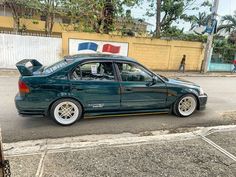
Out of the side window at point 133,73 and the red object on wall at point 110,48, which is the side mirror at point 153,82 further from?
the red object on wall at point 110,48

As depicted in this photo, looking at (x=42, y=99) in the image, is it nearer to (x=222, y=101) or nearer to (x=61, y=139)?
(x=61, y=139)

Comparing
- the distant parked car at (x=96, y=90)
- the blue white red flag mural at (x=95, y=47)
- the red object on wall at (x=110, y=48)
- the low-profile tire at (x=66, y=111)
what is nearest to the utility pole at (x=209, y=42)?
the blue white red flag mural at (x=95, y=47)

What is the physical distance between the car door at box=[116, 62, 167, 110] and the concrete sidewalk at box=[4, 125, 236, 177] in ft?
3.24

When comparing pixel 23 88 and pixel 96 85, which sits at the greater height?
pixel 96 85

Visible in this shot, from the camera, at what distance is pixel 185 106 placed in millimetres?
5660

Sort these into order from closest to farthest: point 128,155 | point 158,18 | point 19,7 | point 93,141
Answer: point 128,155 < point 93,141 < point 158,18 < point 19,7

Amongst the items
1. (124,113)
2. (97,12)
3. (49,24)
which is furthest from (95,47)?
(124,113)

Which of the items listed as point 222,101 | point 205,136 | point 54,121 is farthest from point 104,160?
point 222,101

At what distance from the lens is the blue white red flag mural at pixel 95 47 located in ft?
46.3

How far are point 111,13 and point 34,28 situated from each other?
45.3 ft

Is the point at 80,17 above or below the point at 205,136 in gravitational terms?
above

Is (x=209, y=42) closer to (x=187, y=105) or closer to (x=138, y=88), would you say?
(x=187, y=105)

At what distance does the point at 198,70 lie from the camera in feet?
58.1

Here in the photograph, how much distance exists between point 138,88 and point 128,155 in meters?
1.95
